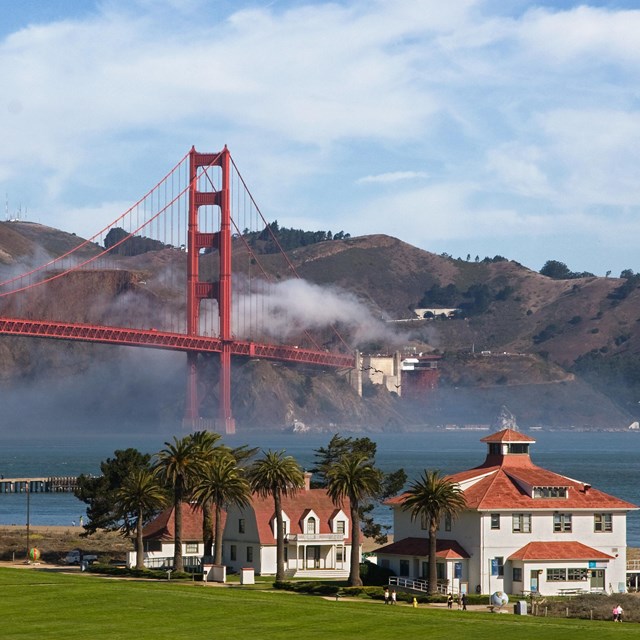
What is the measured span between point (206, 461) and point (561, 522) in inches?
676

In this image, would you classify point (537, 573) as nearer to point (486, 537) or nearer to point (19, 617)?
point (486, 537)

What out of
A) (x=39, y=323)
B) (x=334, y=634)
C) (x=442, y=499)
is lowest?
(x=334, y=634)

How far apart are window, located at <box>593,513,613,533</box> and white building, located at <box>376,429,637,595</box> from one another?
0.04 meters

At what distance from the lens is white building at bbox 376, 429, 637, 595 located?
226ft

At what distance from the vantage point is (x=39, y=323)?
19900 centimetres

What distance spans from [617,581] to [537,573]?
4312 millimetres

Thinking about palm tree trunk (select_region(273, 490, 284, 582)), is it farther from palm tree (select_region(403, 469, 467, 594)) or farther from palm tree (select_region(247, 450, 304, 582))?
palm tree (select_region(403, 469, 467, 594))

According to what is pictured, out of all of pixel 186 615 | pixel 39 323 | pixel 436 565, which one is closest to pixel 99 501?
pixel 436 565

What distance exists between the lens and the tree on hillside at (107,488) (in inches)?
3626

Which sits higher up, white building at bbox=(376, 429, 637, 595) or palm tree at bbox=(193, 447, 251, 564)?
palm tree at bbox=(193, 447, 251, 564)

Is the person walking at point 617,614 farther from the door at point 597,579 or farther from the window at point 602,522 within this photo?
the window at point 602,522

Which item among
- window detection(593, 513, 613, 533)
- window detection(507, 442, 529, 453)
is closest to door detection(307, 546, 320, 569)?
window detection(507, 442, 529, 453)

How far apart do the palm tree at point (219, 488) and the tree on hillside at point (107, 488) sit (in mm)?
15650

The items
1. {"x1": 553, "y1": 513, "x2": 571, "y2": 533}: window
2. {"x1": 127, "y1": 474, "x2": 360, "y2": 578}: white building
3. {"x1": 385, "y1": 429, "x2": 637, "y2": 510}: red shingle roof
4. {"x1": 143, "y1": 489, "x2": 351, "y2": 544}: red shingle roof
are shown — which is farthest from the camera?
{"x1": 143, "y1": 489, "x2": 351, "y2": 544}: red shingle roof
